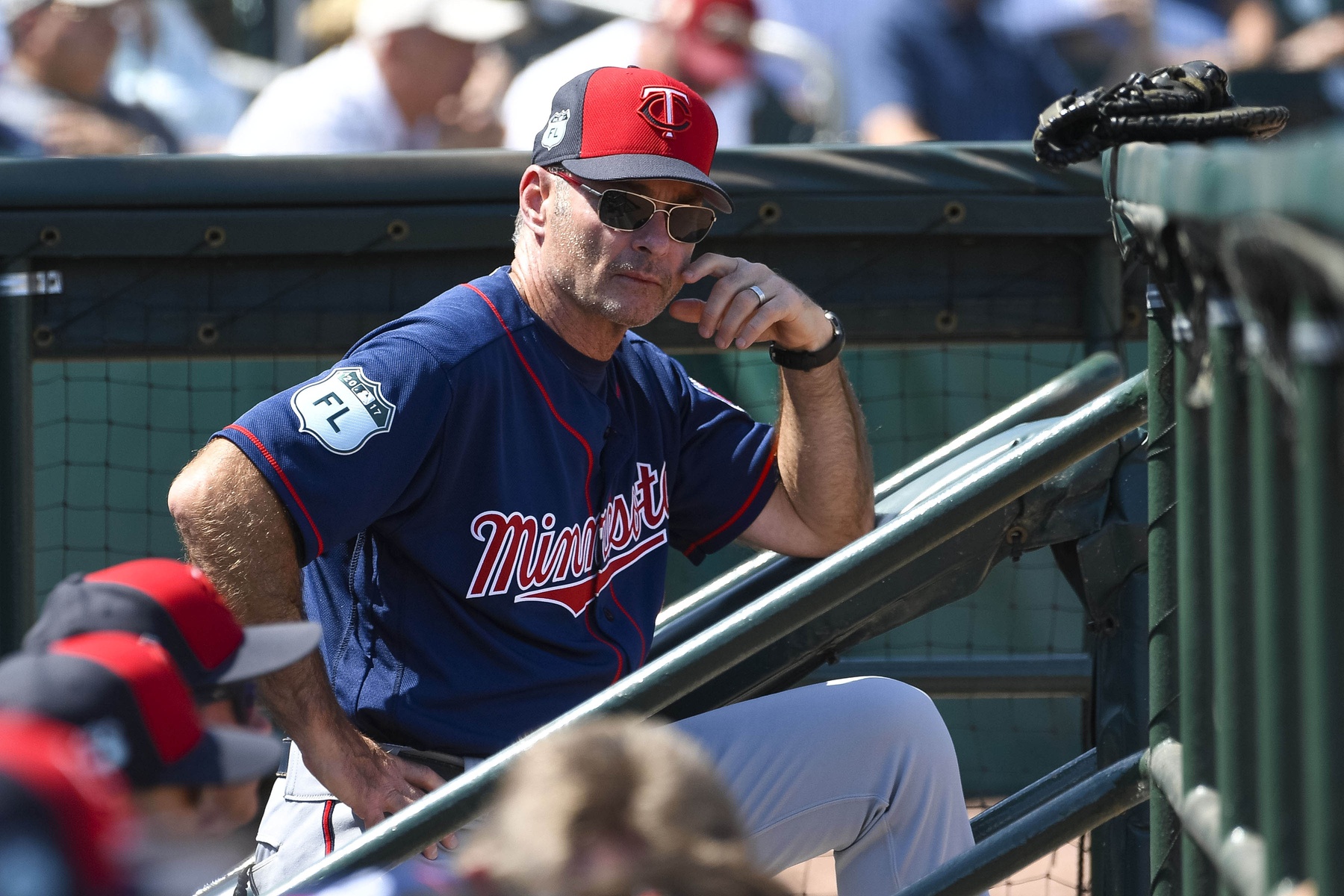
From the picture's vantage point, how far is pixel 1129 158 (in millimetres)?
1418

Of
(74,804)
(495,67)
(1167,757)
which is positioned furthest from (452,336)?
(495,67)

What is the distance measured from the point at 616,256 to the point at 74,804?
1518 mm

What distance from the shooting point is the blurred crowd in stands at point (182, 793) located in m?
0.92

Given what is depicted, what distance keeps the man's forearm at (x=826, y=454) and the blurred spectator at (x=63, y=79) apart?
240cm

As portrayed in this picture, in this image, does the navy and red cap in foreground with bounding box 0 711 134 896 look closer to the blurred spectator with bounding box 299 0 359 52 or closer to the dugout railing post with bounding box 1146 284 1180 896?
the dugout railing post with bounding box 1146 284 1180 896

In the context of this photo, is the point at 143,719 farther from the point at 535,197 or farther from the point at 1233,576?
the point at 535,197

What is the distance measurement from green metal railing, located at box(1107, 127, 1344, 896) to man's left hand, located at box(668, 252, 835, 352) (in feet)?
2.80

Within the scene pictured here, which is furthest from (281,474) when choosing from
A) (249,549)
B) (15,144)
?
(15,144)

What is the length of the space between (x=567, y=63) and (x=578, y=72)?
1.38ft

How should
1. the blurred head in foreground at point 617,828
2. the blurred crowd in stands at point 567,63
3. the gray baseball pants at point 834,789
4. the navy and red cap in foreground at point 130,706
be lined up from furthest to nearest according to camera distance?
1. the blurred crowd in stands at point 567,63
2. the gray baseball pants at point 834,789
3. the navy and red cap in foreground at point 130,706
4. the blurred head in foreground at point 617,828

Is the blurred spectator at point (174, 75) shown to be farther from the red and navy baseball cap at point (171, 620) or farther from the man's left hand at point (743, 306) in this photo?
the red and navy baseball cap at point (171, 620)

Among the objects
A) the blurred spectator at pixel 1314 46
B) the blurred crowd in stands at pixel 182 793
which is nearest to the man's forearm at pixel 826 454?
the blurred crowd in stands at pixel 182 793

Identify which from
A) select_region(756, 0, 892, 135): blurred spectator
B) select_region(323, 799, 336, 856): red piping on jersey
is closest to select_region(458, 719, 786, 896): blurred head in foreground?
select_region(323, 799, 336, 856): red piping on jersey

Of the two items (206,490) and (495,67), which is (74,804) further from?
(495,67)
